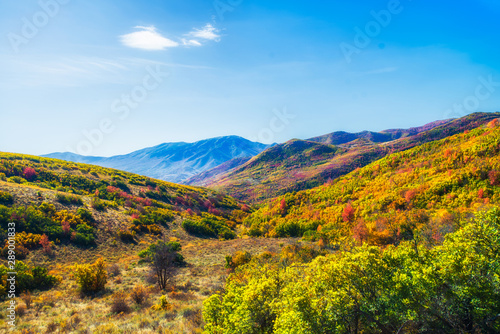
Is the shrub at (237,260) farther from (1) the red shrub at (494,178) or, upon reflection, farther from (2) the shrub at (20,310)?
(1) the red shrub at (494,178)

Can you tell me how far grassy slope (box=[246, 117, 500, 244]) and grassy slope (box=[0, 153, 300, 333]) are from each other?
1432cm

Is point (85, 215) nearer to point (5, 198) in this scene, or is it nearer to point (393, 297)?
point (5, 198)

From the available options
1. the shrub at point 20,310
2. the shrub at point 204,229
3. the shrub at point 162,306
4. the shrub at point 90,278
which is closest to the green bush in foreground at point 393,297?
the shrub at point 162,306

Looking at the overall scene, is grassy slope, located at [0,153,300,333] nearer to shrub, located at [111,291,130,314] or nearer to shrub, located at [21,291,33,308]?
shrub, located at [21,291,33,308]

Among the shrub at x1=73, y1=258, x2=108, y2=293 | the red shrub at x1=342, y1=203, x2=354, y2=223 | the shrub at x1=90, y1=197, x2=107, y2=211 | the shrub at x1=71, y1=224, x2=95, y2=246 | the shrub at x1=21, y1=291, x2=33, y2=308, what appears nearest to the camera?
the shrub at x1=21, y1=291, x2=33, y2=308

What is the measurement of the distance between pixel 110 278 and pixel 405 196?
43766 mm

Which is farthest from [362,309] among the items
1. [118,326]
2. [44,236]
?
[44,236]

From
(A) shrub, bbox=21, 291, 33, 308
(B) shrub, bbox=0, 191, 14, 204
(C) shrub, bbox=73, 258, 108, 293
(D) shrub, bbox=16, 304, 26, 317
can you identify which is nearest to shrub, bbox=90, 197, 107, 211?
(B) shrub, bbox=0, 191, 14, 204

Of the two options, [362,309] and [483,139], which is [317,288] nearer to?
[362,309]

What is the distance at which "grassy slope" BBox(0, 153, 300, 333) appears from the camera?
13.7m

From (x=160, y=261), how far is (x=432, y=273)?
21895mm

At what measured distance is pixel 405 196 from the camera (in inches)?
1415

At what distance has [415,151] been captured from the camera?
54.2 m

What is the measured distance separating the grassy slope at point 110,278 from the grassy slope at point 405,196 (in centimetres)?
1432
